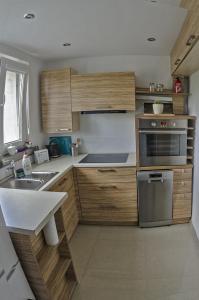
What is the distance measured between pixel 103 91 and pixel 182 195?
1.69 meters

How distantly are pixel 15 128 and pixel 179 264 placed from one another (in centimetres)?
243

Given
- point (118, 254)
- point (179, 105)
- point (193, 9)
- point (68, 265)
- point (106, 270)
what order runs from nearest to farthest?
point (193, 9) < point (68, 265) < point (106, 270) < point (118, 254) < point (179, 105)

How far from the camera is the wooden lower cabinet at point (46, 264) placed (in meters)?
1.52

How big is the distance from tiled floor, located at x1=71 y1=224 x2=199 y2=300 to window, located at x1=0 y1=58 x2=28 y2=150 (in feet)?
4.83

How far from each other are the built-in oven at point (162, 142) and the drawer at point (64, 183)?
901mm

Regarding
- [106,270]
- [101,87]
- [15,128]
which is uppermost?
[101,87]

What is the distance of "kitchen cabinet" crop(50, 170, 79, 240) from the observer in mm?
2689

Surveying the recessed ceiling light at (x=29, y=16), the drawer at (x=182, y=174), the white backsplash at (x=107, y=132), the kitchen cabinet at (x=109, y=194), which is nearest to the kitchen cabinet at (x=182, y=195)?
the drawer at (x=182, y=174)

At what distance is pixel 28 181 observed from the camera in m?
2.57

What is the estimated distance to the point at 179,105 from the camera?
3.34 m

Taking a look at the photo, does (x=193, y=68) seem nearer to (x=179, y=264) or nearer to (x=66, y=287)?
(x=179, y=264)

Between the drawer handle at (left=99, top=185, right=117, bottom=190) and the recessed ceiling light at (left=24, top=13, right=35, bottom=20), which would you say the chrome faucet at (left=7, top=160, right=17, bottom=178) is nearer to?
the drawer handle at (left=99, top=185, right=117, bottom=190)

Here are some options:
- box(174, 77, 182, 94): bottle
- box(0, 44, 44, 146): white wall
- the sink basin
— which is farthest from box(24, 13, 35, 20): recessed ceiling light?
box(174, 77, 182, 94): bottle

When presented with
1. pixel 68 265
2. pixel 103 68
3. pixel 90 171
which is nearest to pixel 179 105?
pixel 103 68
